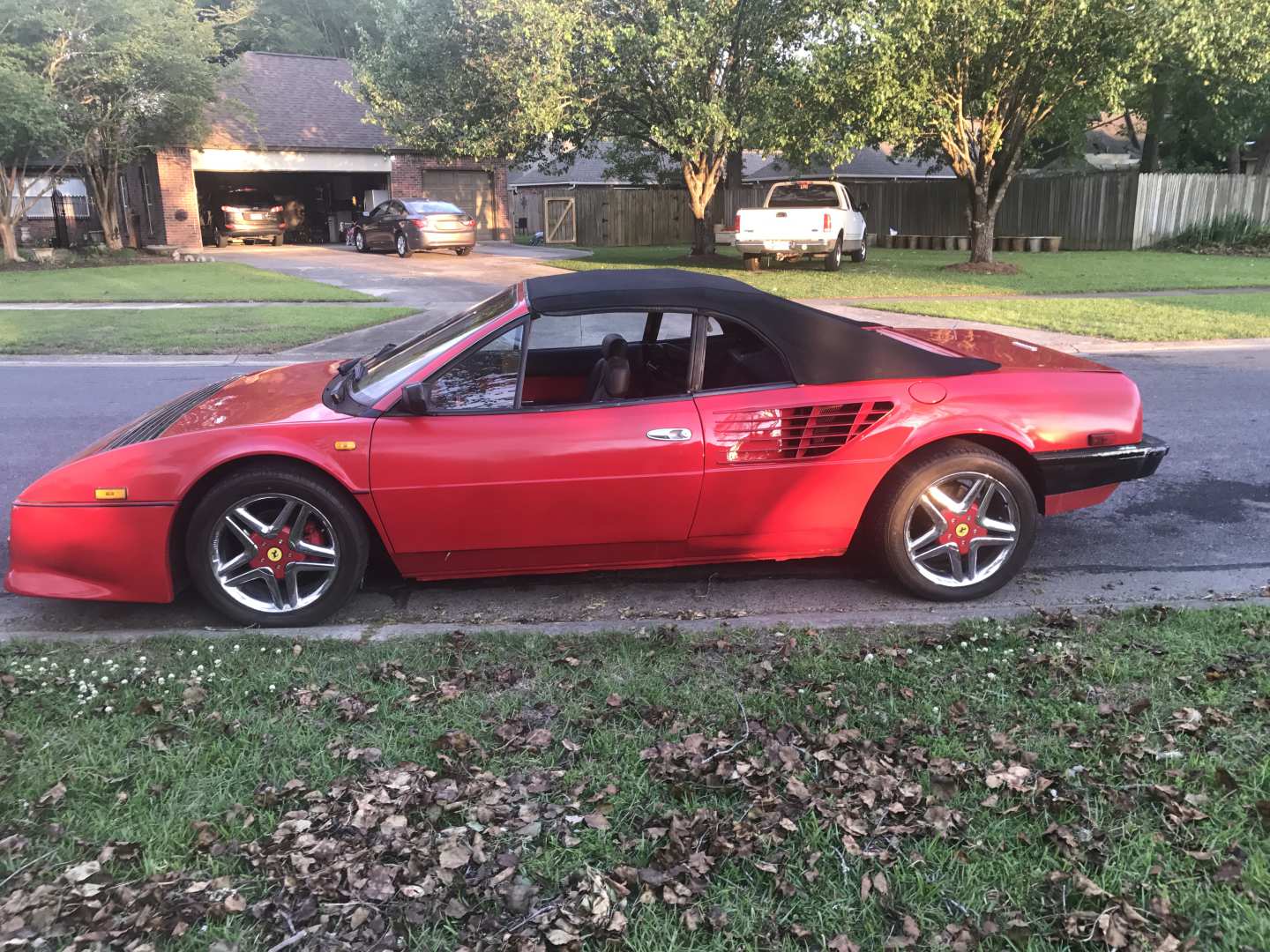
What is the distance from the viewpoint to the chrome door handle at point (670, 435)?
13.8ft

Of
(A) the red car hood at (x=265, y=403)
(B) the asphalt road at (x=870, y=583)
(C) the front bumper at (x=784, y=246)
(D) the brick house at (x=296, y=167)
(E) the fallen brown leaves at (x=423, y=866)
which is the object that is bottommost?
(B) the asphalt road at (x=870, y=583)

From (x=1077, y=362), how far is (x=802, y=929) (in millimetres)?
3563

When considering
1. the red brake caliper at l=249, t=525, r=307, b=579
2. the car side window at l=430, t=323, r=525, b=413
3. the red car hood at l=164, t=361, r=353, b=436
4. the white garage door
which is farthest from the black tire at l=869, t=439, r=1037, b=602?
the white garage door

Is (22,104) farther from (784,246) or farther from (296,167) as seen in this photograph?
(784,246)

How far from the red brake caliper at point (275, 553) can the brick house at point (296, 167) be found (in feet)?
86.0

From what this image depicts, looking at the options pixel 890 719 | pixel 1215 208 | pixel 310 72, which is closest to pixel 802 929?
pixel 890 719

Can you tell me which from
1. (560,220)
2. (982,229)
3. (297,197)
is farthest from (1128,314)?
(297,197)

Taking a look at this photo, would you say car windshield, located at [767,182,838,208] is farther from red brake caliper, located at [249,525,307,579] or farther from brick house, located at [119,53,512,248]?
red brake caliper, located at [249,525,307,579]

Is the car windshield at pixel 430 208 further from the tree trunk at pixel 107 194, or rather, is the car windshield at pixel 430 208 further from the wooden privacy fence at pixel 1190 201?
the wooden privacy fence at pixel 1190 201

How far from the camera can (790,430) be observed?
4289 millimetres

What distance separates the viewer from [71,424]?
7.73 meters

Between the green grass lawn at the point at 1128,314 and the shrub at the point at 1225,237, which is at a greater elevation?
the shrub at the point at 1225,237

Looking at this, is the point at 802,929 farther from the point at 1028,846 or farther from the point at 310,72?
the point at 310,72

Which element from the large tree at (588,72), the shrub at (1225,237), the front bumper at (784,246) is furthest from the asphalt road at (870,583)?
the shrub at (1225,237)
